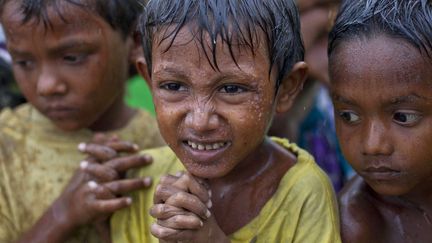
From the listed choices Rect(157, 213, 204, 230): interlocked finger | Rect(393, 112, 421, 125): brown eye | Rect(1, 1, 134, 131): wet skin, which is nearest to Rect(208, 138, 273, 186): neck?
Rect(157, 213, 204, 230): interlocked finger

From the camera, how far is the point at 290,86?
2500 millimetres

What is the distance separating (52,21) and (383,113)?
126cm

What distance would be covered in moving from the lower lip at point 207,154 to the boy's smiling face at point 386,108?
420 millimetres

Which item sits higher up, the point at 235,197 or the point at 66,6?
the point at 66,6

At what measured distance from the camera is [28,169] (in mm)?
2980

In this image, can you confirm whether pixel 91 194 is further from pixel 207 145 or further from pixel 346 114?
pixel 346 114

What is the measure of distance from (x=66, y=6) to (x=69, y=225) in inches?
32.5

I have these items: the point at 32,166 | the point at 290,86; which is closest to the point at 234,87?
the point at 290,86

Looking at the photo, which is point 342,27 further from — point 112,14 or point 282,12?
point 112,14

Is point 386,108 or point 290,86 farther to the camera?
point 290,86

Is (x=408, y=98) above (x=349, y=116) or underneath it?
above

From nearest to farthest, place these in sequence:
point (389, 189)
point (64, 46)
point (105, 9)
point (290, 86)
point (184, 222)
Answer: point (184, 222)
point (389, 189)
point (290, 86)
point (64, 46)
point (105, 9)

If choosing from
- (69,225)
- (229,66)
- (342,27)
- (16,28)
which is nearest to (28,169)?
(69,225)

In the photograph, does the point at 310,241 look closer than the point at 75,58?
Yes
